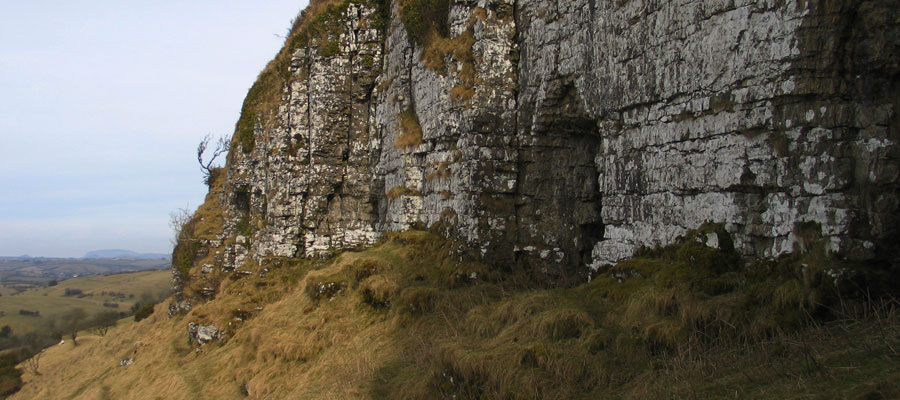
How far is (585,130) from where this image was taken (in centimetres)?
988

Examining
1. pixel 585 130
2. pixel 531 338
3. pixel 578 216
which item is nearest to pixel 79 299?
pixel 578 216

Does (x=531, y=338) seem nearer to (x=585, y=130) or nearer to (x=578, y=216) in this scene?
(x=578, y=216)

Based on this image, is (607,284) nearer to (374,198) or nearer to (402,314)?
(402,314)

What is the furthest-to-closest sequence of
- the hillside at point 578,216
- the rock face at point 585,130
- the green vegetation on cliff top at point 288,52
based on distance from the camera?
the green vegetation on cliff top at point 288,52
the rock face at point 585,130
the hillside at point 578,216

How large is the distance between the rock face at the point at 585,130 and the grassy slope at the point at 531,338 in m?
0.64

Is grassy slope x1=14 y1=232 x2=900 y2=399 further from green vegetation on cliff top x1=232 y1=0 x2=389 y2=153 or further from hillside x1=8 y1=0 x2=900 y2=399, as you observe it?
green vegetation on cliff top x1=232 y1=0 x2=389 y2=153

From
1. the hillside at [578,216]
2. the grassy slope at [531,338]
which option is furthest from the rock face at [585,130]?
the grassy slope at [531,338]

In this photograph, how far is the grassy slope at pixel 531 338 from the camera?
16.9ft

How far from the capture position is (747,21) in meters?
6.41

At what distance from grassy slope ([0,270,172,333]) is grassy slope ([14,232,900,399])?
1811 inches

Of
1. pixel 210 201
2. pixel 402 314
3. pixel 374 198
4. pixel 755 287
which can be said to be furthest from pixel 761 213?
pixel 210 201

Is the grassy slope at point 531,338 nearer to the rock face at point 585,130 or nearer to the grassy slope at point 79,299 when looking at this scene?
the rock face at point 585,130

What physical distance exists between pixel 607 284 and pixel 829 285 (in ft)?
9.59

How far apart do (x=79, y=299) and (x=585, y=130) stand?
285 ft
